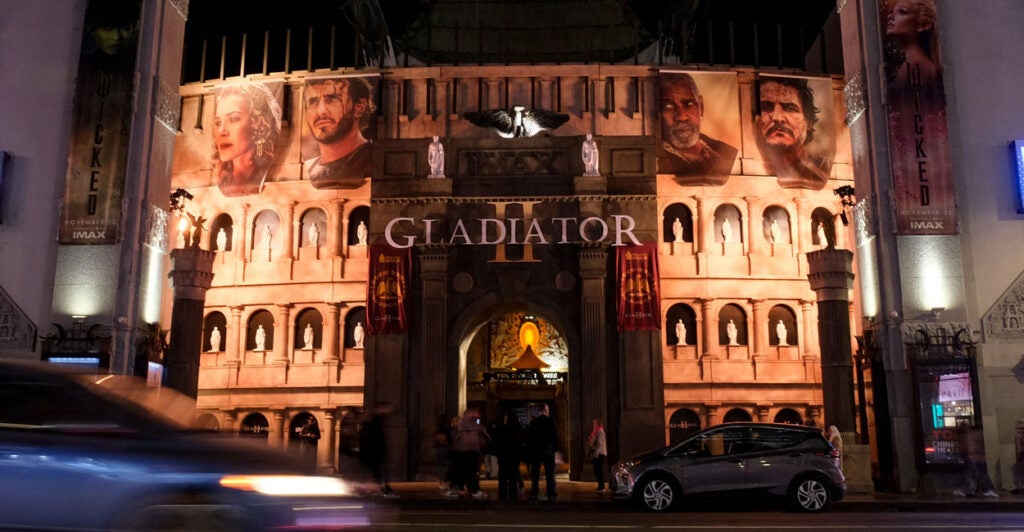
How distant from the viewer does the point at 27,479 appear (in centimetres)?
667

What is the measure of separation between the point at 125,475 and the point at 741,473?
1260cm

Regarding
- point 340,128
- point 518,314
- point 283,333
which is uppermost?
point 340,128

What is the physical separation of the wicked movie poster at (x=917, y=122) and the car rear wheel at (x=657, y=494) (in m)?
10.6

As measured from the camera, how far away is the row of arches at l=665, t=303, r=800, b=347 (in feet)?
107

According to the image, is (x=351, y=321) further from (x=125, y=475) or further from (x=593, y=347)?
(x=125, y=475)

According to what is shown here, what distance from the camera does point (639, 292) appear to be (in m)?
25.6

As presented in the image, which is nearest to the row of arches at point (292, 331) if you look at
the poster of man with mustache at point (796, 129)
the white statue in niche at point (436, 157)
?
the white statue in niche at point (436, 157)

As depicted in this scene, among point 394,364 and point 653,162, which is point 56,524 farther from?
point 653,162

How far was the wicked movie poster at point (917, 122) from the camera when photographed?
74.6ft

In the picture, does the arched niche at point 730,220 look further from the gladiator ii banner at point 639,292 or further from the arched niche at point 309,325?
the arched niche at point 309,325

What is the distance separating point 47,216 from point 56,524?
20259 millimetres

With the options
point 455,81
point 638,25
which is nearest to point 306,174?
point 455,81

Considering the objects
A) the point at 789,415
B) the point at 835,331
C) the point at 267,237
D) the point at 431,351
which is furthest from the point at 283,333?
the point at 835,331

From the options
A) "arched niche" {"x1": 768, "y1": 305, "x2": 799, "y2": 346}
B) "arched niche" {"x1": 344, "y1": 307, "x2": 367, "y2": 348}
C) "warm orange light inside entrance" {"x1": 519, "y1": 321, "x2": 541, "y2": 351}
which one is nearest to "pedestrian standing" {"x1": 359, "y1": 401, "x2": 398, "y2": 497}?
"warm orange light inside entrance" {"x1": 519, "y1": 321, "x2": 541, "y2": 351}
